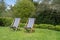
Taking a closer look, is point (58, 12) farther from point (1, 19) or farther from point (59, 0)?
point (1, 19)

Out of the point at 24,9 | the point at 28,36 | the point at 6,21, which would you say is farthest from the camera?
the point at 24,9

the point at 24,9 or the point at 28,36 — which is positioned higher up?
the point at 24,9

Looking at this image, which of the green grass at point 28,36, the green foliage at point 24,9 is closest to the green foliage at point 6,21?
the green foliage at point 24,9

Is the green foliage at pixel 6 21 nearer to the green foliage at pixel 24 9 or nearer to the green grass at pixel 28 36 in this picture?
the green foliage at pixel 24 9

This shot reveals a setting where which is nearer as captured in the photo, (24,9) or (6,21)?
(6,21)

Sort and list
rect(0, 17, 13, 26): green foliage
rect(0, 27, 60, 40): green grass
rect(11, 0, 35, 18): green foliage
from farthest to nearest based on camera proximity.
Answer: rect(11, 0, 35, 18): green foliage < rect(0, 17, 13, 26): green foliage < rect(0, 27, 60, 40): green grass

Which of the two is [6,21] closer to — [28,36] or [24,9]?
[24,9]

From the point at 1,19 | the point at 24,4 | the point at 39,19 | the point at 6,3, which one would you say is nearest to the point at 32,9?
the point at 24,4

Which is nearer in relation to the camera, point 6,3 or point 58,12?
point 58,12

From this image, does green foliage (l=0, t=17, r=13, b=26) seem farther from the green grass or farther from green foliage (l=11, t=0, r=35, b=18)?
the green grass

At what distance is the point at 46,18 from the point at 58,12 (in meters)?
3.14

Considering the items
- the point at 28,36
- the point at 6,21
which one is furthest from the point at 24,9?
the point at 28,36

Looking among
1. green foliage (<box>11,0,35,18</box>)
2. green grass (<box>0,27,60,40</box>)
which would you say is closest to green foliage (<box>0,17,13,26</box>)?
green foliage (<box>11,0,35,18</box>)

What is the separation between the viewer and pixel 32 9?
23.4 meters
